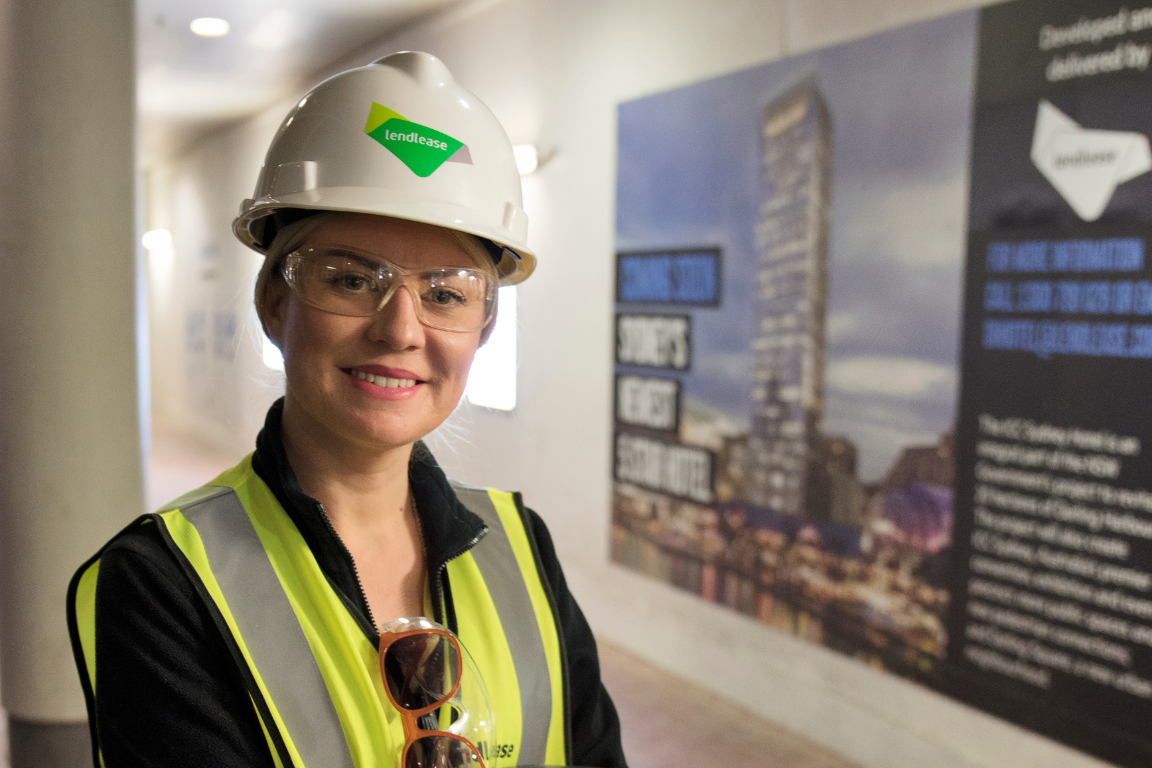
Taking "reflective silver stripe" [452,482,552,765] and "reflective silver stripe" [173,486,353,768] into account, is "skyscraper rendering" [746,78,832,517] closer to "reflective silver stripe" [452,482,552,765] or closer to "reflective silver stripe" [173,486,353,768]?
"reflective silver stripe" [452,482,552,765]

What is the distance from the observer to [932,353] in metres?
2.80

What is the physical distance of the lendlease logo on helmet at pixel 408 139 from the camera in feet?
3.50

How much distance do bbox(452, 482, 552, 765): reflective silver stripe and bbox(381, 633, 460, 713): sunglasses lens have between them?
21cm

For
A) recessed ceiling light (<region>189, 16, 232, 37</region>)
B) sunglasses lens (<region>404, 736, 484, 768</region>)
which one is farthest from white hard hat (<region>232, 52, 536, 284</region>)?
recessed ceiling light (<region>189, 16, 232, 37</region>)

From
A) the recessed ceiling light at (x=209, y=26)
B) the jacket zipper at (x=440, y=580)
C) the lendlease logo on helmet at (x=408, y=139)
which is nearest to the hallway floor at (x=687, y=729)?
the jacket zipper at (x=440, y=580)

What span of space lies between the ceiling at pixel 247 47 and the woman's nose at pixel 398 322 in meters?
3.99

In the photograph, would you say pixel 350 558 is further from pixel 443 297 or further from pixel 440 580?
pixel 443 297

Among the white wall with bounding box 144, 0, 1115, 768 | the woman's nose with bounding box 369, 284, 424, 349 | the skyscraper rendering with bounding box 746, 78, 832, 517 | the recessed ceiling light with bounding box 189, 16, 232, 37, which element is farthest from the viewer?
the recessed ceiling light with bounding box 189, 16, 232, 37

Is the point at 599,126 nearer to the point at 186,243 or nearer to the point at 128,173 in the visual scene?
the point at 128,173

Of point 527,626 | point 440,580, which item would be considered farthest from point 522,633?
point 440,580

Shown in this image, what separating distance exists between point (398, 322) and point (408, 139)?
23 cm

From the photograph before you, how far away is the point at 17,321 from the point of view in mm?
2881

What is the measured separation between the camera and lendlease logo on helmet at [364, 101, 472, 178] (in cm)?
107

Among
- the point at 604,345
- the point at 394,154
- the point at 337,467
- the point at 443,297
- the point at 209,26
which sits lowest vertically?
the point at 337,467
